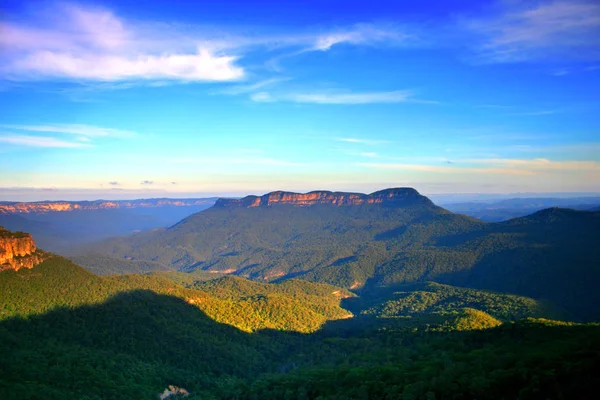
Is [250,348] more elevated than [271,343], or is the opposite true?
[250,348]

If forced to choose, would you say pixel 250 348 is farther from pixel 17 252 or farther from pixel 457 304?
pixel 457 304

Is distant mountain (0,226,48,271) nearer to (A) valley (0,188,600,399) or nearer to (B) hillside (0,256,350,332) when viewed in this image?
(A) valley (0,188,600,399)

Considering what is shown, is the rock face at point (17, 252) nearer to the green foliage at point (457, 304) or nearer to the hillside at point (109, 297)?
the hillside at point (109, 297)

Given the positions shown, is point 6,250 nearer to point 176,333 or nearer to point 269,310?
point 176,333

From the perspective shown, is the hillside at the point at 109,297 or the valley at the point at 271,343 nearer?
the valley at the point at 271,343

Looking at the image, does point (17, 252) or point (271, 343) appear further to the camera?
point (271, 343)

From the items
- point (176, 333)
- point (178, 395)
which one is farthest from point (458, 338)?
point (176, 333)

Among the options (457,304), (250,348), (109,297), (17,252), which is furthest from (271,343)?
(457,304)

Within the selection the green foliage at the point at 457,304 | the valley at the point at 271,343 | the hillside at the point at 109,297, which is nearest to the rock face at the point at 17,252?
the valley at the point at 271,343
